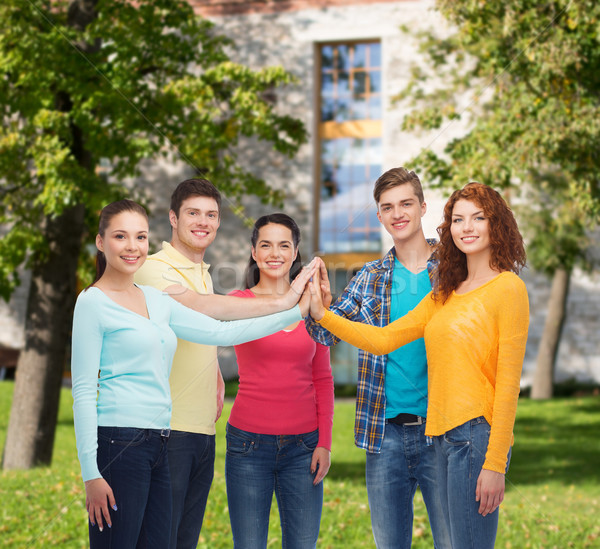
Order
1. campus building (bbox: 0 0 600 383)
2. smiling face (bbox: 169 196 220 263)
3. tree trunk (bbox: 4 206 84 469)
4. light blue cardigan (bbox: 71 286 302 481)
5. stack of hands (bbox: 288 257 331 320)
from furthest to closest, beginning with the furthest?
campus building (bbox: 0 0 600 383) → tree trunk (bbox: 4 206 84 469) → smiling face (bbox: 169 196 220 263) → stack of hands (bbox: 288 257 331 320) → light blue cardigan (bbox: 71 286 302 481)

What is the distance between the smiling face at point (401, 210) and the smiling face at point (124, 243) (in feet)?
3.57

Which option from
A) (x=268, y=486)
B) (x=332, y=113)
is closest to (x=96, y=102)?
(x=268, y=486)

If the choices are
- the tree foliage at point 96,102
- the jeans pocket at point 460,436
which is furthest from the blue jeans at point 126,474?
the tree foliage at point 96,102

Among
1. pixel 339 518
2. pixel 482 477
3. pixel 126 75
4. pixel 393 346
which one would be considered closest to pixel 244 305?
pixel 393 346

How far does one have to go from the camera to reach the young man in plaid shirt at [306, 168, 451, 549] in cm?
293

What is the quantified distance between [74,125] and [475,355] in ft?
22.3

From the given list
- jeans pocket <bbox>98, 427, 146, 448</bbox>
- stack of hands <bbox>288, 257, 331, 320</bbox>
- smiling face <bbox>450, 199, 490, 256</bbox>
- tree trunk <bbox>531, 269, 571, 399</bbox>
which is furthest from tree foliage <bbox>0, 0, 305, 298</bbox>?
tree trunk <bbox>531, 269, 571, 399</bbox>

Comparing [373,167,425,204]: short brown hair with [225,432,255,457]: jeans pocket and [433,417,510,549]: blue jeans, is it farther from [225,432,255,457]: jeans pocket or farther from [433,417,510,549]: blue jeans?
[225,432,255,457]: jeans pocket

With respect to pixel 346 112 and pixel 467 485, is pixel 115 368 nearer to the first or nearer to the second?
pixel 467 485

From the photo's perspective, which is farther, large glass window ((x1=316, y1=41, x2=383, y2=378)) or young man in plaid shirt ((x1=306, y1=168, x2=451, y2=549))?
large glass window ((x1=316, y1=41, x2=383, y2=378))

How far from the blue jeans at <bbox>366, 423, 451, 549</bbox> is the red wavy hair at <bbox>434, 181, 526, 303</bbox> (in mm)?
634

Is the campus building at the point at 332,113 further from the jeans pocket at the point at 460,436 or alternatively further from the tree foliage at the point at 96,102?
the jeans pocket at the point at 460,436

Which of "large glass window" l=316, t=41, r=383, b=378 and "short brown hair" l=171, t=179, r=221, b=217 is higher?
"large glass window" l=316, t=41, r=383, b=378

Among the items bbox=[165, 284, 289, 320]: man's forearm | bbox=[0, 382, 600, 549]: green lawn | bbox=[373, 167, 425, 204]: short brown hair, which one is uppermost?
bbox=[373, 167, 425, 204]: short brown hair
